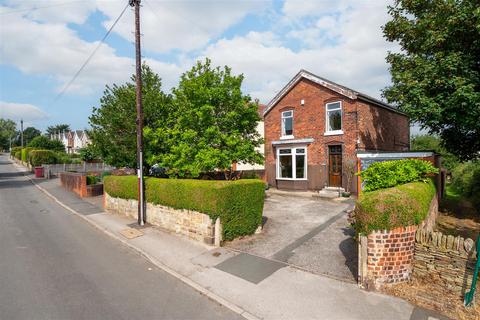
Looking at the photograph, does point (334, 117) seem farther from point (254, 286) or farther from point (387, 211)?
point (254, 286)

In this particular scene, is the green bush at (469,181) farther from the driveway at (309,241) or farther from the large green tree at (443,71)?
the driveway at (309,241)

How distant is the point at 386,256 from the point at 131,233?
8460 mm

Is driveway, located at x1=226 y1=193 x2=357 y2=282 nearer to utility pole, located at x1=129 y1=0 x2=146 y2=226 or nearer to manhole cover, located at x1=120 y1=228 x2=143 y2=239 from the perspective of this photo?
manhole cover, located at x1=120 y1=228 x2=143 y2=239

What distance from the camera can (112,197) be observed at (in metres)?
13.5

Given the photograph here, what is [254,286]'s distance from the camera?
5.82 m

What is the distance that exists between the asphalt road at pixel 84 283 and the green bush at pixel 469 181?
50.5 feet

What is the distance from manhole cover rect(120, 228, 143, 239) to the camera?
31.2 feet

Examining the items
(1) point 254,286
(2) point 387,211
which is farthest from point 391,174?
(1) point 254,286

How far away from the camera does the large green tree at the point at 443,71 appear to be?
29.1ft

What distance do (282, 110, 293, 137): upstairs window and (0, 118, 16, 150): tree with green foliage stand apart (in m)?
116

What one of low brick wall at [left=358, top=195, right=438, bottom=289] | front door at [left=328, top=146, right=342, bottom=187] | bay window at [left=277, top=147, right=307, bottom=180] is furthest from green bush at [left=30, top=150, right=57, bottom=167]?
low brick wall at [left=358, top=195, right=438, bottom=289]

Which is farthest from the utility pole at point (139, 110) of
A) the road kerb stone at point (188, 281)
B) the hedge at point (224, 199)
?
the road kerb stone at point (188, 281)

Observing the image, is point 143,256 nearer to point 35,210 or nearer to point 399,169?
point 399,169

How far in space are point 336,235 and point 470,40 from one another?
863 centimetres
